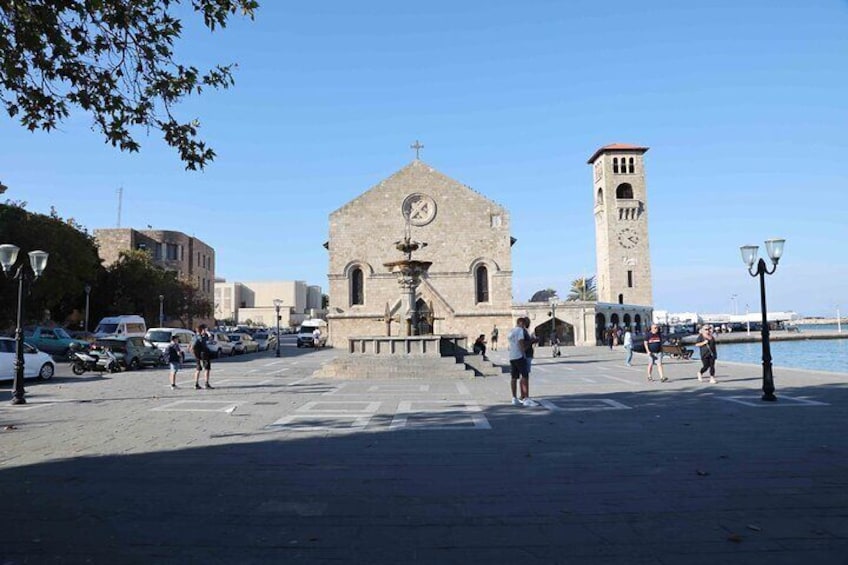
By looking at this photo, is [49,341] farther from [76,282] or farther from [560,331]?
[560,331]

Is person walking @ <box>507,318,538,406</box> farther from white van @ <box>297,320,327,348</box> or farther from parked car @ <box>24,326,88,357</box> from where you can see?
white van @ <box>297,320,327,348</box>

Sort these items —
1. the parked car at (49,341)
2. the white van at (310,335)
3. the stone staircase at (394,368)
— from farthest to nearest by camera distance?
the white van at (310,335) → the parked car at (49,341) → the stone staircase at (394,368)

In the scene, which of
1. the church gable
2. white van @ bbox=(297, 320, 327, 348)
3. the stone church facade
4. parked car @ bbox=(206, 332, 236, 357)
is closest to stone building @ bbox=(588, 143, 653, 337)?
the stone church facade

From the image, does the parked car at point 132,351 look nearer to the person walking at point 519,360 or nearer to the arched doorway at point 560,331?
the person walking at point 519,360

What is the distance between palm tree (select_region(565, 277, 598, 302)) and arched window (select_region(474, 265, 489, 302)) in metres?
37.6

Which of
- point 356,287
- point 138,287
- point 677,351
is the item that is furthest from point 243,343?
point 677,351

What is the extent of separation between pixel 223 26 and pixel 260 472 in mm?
5124

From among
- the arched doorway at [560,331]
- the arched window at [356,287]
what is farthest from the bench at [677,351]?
the arched window at [356,287]

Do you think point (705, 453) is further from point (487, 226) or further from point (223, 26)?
point (487, 226)

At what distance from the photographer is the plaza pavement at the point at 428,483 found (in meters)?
4.53

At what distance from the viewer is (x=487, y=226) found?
47.1 meters

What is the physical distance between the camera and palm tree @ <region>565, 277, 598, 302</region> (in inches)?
3339

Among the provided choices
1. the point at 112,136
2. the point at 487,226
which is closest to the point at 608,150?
the point at 487,226

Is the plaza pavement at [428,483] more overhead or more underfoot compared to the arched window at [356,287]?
more underfoot
